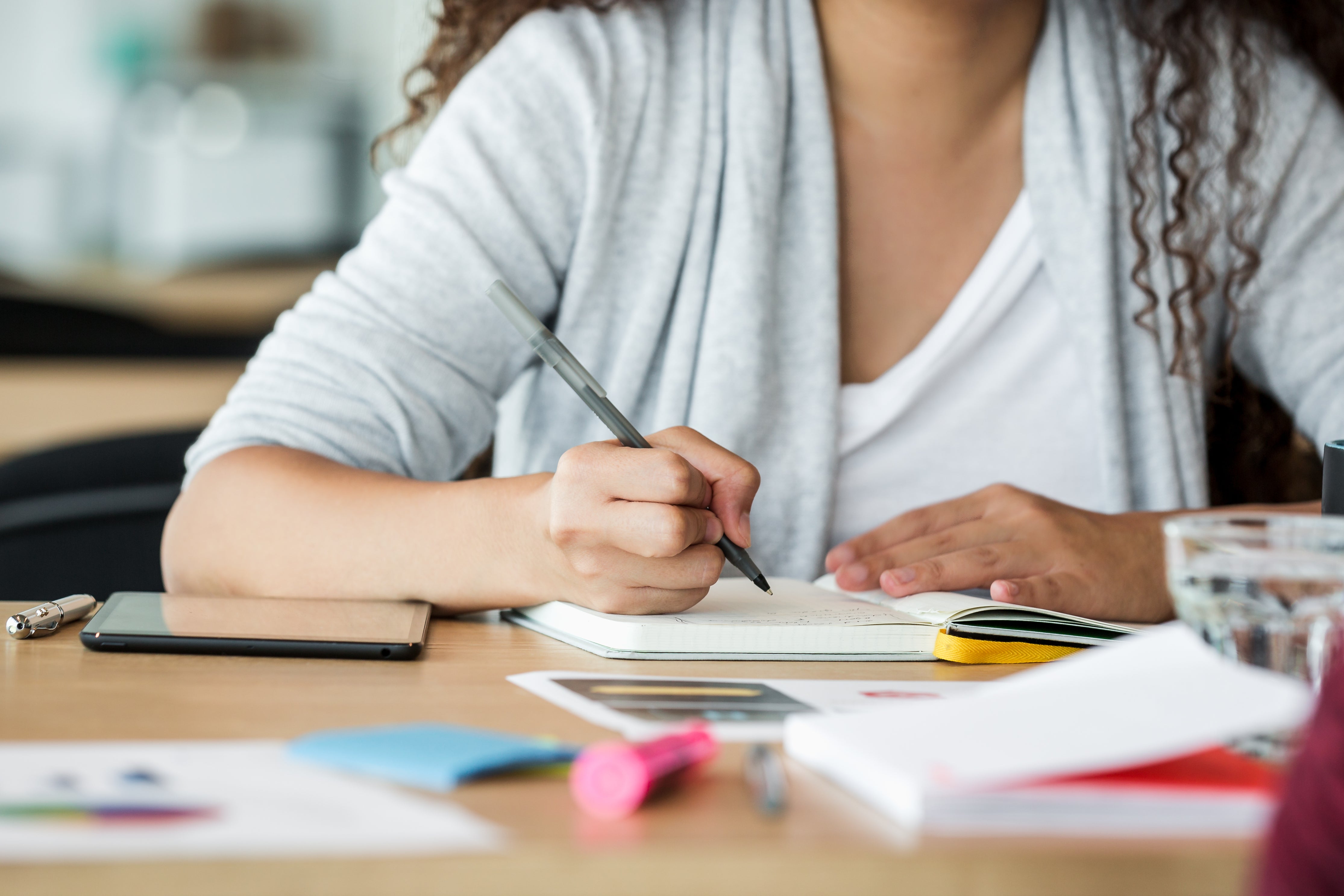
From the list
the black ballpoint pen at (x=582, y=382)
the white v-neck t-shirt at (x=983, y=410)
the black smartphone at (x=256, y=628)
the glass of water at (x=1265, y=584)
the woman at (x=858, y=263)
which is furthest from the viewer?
the white v-neck t-shirt at (x=983, y=410)

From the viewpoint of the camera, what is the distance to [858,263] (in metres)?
1.14

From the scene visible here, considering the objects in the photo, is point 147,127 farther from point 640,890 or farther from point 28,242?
point 640,890

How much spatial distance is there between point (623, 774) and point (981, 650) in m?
0.34

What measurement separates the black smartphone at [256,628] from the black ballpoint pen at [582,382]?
0.15 m

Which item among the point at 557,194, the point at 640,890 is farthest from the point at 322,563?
the point at 640,890

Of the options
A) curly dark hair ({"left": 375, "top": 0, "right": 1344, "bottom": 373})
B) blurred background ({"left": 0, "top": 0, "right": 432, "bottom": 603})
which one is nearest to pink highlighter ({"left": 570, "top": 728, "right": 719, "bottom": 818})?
curly dark hair ({"left": 375, "top": 0, "right": 1344, "bottom": 373})

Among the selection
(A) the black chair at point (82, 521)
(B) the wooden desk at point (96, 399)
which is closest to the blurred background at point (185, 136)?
(B) the wooden desk at point (96, 399)

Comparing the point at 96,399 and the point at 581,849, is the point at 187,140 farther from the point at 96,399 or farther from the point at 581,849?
the point at 581,849

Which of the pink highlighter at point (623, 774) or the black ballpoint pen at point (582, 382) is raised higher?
the black ballpoint pen at point (582, 382)

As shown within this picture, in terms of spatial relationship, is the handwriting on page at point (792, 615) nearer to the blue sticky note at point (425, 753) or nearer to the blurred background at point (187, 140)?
the blue sticky note at point (425, 753)

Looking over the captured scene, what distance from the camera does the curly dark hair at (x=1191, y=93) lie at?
3.75 feet

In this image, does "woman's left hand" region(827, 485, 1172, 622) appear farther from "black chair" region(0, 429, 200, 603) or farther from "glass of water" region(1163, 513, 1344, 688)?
"black chair" region(0, 429, 200, 603)

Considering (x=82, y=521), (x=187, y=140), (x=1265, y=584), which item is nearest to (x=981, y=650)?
(x=1265, y=584)

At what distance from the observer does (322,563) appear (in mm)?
797
